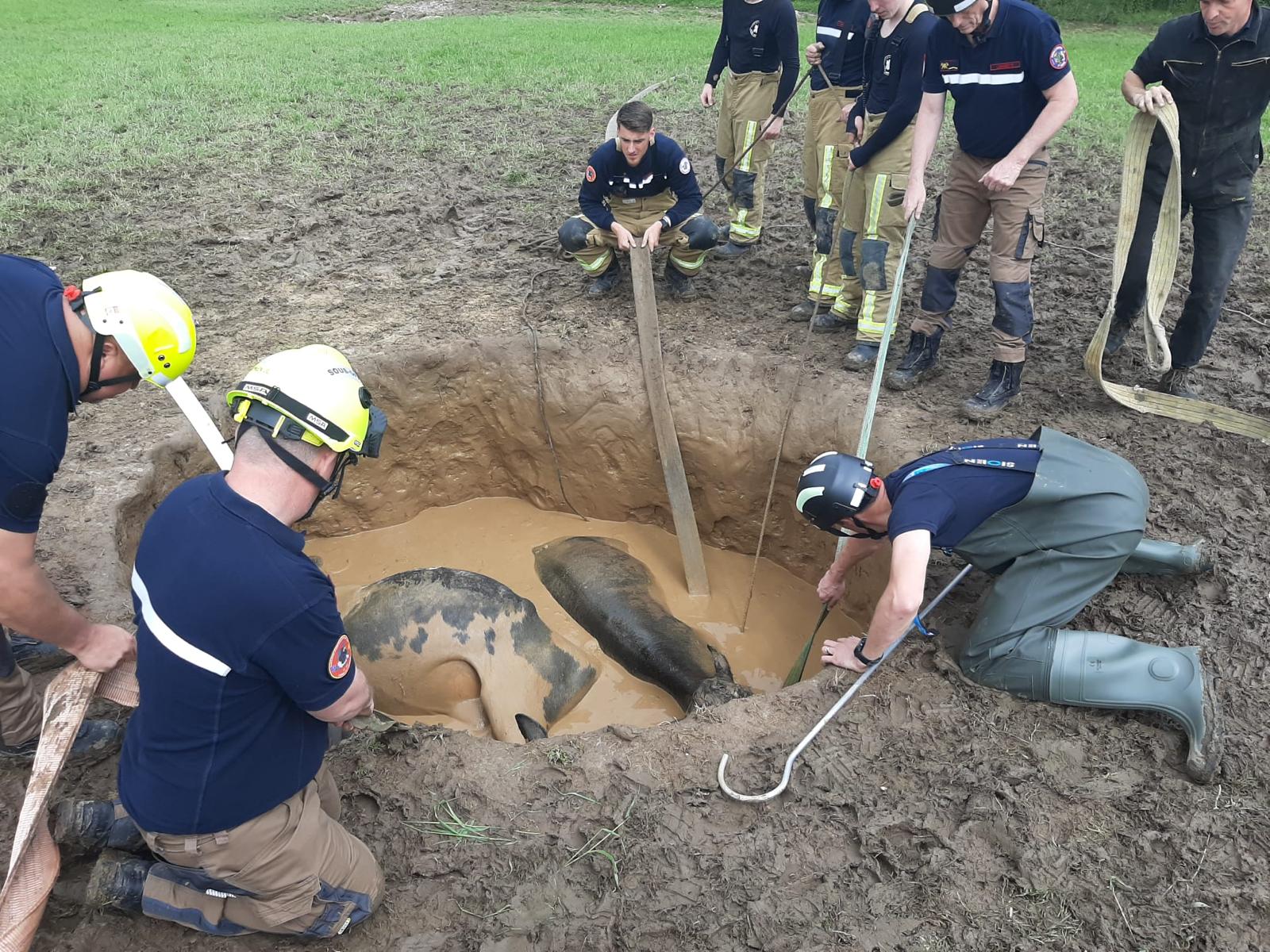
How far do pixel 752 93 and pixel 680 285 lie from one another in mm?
1811

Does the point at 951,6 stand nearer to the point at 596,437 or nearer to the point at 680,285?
the point at 680,285

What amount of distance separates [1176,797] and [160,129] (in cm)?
1076

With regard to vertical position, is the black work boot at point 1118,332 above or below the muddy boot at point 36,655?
above

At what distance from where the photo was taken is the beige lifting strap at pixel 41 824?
2637 mm

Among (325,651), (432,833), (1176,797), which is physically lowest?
(432,833)

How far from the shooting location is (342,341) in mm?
5922

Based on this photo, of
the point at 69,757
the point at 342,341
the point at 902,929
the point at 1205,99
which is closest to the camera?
the point at 902,929

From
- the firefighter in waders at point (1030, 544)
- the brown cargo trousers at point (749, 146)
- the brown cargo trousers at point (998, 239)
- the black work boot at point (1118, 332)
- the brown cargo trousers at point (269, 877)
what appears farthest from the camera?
the brown cargo trousers at point (749, 146)

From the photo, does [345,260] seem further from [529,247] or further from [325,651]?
[325,651]

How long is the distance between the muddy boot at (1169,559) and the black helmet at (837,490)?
1282 mm

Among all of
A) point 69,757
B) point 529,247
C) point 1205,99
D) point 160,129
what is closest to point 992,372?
point 1205,99

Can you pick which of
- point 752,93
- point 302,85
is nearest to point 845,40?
point 752,93

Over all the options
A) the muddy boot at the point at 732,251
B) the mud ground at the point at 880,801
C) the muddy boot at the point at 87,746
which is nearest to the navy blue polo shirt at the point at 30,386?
the muddy boot at the point at 87,746

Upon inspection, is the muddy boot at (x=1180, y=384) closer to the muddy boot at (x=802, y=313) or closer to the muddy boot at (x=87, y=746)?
the muddy boot at (x=802, y=313)
